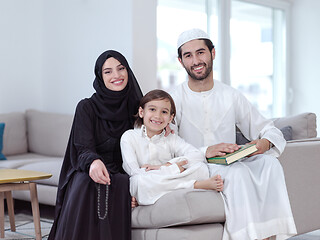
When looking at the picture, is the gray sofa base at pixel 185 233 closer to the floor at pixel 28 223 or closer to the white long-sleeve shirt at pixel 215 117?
the white long-sleeve shirt at pixel 215 117

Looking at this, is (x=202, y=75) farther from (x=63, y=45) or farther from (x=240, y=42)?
(x=240, y=42)

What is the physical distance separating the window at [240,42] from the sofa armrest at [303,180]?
100 inches

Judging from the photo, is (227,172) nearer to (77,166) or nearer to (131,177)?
(131,177)

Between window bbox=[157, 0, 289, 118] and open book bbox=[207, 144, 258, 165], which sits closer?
open book bbox=[207, 144, 258, 165]

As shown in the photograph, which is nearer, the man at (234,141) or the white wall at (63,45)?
the man at (234,141)

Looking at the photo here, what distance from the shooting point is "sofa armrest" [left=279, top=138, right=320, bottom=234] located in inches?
127

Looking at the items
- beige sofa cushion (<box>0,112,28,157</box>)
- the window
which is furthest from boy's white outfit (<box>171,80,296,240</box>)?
the window

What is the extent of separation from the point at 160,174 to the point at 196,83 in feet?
2.53

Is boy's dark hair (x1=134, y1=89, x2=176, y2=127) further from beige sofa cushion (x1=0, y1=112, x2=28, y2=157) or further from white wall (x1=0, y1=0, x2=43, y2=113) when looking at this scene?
white wall (x1=0, y1=0, x2=43, y2=113)

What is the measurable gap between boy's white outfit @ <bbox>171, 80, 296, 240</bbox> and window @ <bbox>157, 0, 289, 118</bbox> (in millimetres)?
2262

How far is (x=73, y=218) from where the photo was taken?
2.81 metres

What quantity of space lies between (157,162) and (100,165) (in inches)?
14.8

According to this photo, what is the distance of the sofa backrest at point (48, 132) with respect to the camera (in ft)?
16.1

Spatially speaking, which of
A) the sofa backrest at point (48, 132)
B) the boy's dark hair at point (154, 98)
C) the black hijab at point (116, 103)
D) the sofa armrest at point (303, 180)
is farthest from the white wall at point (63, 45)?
the sofa armrest at point (303, 180)
